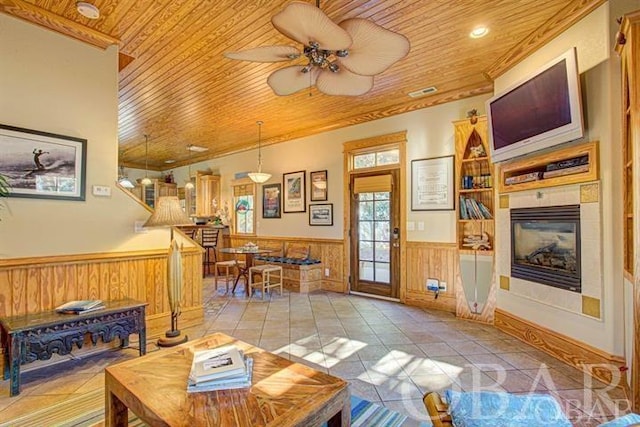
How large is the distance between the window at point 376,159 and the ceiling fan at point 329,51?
2520 mm

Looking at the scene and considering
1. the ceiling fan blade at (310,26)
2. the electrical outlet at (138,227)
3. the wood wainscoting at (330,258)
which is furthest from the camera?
the wood wainscoting at (330,258)

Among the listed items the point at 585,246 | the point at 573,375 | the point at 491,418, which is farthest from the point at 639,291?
the point at 491,418

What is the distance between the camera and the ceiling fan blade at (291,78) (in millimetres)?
2449

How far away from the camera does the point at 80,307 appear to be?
2.64 meters

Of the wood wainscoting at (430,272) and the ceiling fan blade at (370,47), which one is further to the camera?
the wood wainscoting at (430,272)

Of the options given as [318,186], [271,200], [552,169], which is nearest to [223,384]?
[552,169]

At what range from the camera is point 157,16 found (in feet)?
8.82

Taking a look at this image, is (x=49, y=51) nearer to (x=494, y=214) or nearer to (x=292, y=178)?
(x=292, y=178)

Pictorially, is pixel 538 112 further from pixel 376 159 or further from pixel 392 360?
pixel 392 360

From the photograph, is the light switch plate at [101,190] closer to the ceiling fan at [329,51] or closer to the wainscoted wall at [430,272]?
the ceiling fan at [329,51]

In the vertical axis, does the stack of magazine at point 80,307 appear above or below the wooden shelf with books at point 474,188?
below

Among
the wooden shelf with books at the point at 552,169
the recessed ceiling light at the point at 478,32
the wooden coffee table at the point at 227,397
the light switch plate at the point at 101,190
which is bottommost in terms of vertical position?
the wooden coffee table at the point at 227,397

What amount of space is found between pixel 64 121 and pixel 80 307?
1.68 metres

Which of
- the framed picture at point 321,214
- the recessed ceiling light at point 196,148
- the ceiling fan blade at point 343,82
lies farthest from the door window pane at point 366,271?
the recessed ceiling light at point 196,148
